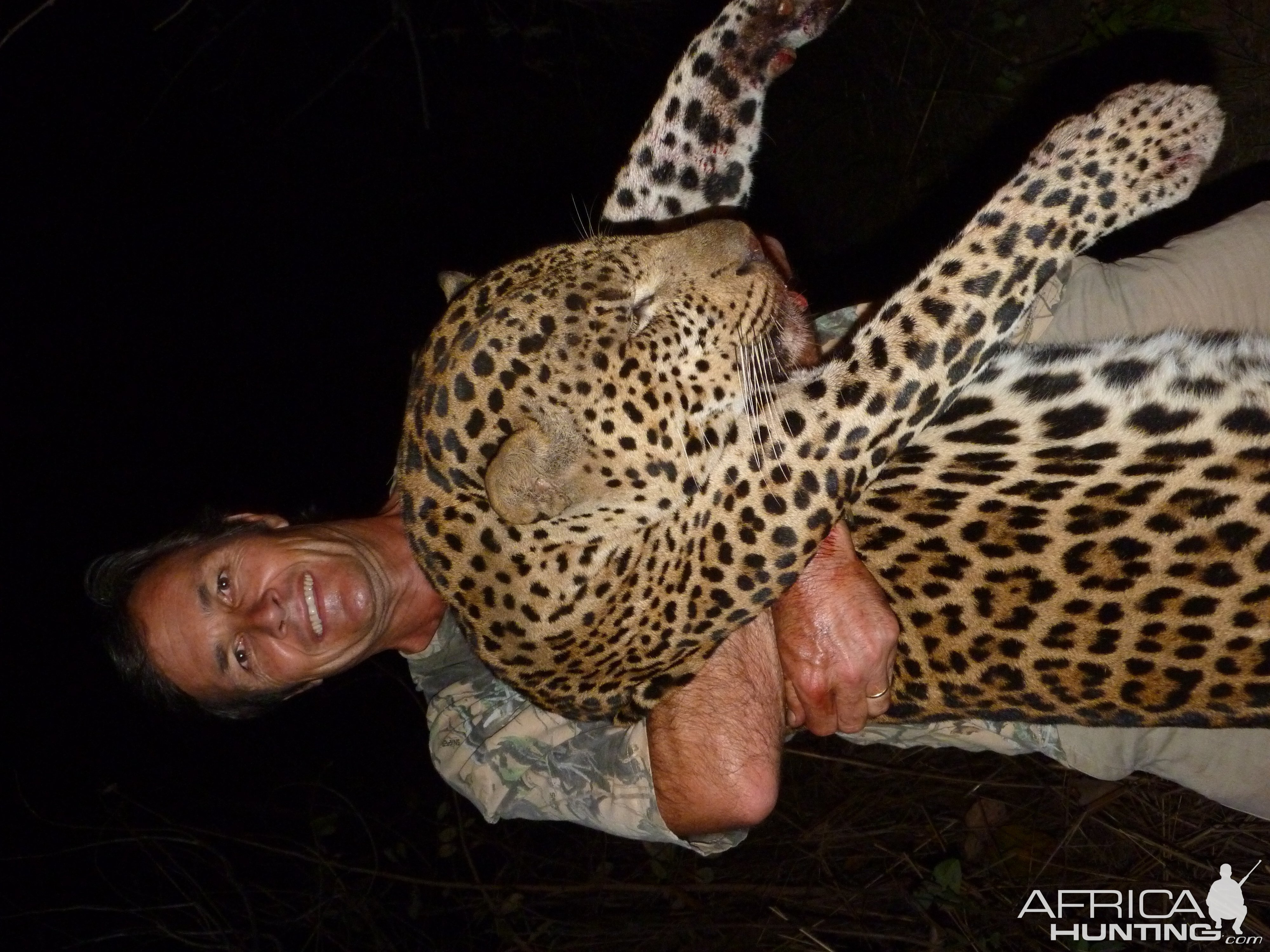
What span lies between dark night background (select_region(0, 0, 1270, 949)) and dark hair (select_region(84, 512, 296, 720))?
195 cm

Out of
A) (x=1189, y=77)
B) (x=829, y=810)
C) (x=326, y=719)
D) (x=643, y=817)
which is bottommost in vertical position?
(x=829, y=810)

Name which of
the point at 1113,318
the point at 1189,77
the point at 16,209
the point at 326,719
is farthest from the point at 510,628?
the point at 16,209

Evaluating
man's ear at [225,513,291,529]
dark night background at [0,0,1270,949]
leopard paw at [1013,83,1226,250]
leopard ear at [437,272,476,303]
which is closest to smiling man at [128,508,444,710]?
man's ear at [225,513,291,529]

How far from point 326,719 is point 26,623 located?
1928mm

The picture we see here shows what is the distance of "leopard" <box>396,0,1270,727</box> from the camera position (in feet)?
7.75

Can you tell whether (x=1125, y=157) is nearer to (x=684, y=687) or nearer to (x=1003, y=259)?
(x=1003, y=259)

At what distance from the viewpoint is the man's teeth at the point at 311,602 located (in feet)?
10.6

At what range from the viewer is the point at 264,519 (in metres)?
3.84

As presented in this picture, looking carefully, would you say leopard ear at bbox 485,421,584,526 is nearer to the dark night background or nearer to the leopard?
the leopard

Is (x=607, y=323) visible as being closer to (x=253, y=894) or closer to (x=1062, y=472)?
(x=1062, y=472)

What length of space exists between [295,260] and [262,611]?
5.04 metres

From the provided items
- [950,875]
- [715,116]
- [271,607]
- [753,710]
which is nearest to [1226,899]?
[950,875]

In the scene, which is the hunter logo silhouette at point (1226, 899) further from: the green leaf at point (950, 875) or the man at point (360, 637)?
the man at point (360, 637)

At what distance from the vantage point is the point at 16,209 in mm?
6652
